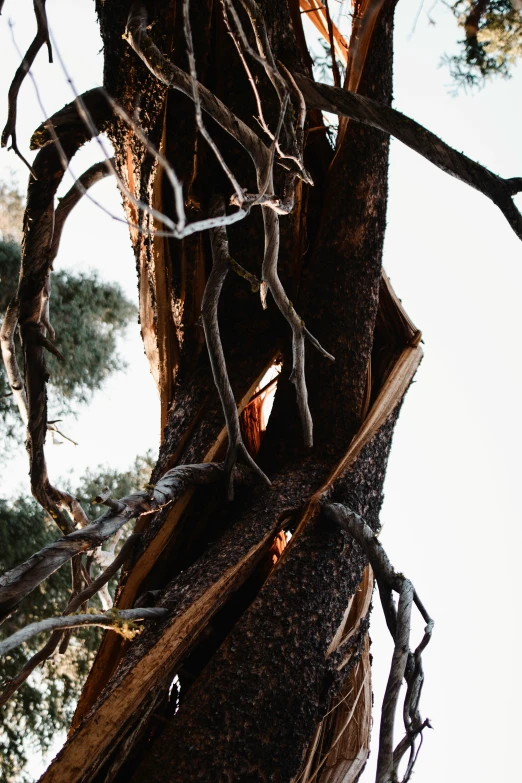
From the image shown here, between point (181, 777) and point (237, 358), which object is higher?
point (237, 358)

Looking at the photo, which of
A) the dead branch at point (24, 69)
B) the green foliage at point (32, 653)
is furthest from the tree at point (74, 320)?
the dead branch at point (24, 69)

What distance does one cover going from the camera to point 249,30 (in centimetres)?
150

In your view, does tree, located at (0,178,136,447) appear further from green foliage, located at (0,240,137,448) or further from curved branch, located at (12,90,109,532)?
curved branch, located at (12,90,109,532)

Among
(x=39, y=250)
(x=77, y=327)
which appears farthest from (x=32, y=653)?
(x=39, y=250)

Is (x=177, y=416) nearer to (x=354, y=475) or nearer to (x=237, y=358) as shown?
(x=237, y=358)

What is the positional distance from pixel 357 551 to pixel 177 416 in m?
0.58

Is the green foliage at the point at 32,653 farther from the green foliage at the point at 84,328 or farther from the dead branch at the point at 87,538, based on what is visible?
the dead branch at the point at 87,538

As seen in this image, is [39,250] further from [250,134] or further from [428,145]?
[428,145]

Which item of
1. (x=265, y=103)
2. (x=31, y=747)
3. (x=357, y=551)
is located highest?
(x=265, y=103)

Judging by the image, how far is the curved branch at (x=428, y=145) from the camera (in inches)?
49.1

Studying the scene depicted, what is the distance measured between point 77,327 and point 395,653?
370cm

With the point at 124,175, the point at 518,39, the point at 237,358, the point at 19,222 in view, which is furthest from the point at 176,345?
the point at 19,222

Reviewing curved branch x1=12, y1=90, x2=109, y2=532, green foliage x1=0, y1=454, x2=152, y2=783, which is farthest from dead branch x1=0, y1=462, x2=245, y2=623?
green foliage x1=0, y1=454, x2=152, y2=783

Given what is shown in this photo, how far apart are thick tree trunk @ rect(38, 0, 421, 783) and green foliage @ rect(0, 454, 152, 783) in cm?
177
